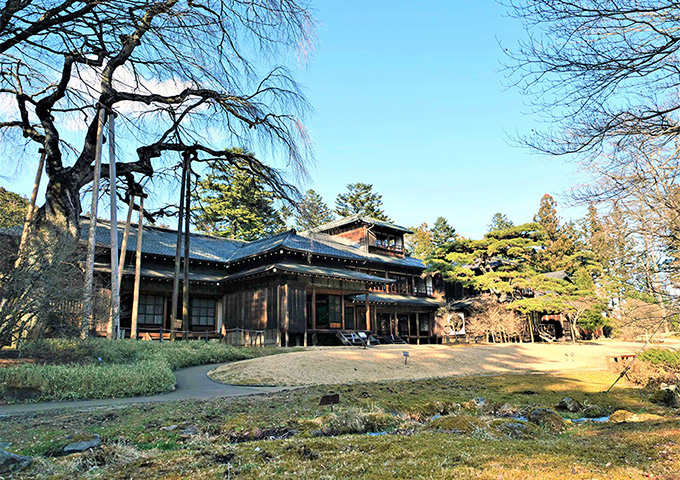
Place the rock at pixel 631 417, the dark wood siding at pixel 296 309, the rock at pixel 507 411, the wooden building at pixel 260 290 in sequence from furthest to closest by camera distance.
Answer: the wooden building at pixel 260 290, the dark wood siding at pixel 296 309, the rock at pixel 507 411, the rock at pixel 631 417

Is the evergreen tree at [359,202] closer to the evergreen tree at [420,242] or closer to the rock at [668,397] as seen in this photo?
the evergreen tree at [420,242]

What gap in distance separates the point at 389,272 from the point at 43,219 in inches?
971

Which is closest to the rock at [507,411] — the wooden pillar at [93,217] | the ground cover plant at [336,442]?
the ground cover plant at [336,442]

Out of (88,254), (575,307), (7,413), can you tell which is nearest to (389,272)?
(575,307)

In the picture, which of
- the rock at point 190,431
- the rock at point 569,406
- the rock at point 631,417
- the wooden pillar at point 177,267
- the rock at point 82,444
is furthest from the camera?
the wooden pillar at point 177,267

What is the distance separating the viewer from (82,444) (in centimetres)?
507

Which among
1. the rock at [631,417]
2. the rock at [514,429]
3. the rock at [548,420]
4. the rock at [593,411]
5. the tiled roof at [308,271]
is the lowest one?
the rock at [593,411]

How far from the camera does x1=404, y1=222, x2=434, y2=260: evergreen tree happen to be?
57.1 metres

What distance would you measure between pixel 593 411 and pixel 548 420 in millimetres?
2545

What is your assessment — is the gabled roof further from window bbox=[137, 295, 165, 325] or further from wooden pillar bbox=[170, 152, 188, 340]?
wooden pillar bbox=[170, 152, 188, 340]

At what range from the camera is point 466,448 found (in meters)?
4.54

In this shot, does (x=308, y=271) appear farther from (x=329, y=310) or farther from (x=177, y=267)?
(x=177, y=267)

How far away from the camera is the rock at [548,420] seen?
6.72m

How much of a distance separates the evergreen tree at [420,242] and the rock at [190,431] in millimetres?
50375
